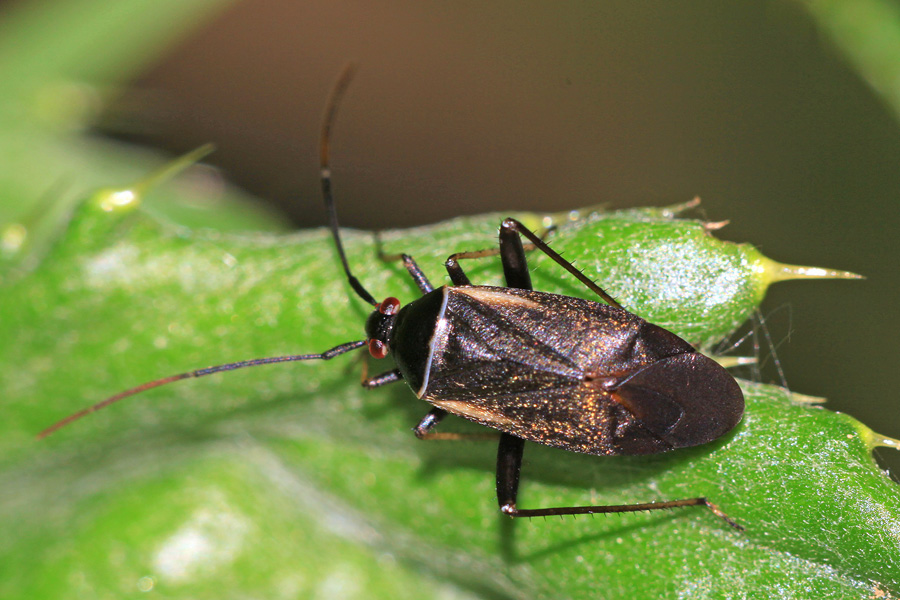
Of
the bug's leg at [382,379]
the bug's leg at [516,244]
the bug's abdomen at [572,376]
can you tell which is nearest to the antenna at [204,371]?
the bug's leg at [382,379]

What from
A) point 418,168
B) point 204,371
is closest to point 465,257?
point 204,371

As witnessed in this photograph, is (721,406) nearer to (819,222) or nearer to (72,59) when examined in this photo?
(819,222)

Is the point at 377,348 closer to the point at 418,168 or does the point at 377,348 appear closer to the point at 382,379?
the point at 382,379

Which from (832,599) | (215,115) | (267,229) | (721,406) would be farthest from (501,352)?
(215,115)

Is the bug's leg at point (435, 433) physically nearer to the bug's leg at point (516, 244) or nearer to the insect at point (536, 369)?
the insect at point (536, 369)

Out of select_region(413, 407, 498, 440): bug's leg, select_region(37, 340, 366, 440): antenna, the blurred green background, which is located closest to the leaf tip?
the blurred green background
